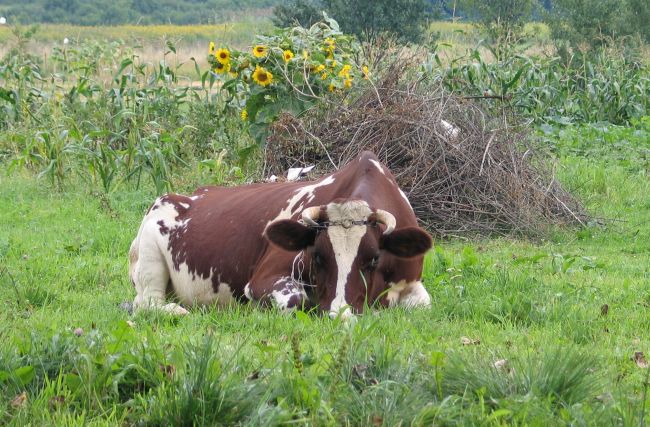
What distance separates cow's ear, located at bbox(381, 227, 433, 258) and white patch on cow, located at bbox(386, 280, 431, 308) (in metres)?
0.36

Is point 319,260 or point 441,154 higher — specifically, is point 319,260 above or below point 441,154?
above

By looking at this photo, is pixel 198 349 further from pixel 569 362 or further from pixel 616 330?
pixel 616 330

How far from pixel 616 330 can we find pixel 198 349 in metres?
2.98

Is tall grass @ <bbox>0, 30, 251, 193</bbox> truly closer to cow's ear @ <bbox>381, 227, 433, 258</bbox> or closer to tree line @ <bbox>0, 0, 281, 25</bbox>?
cow's ear @ <bbox>381, 227, 433, 258</bbox>

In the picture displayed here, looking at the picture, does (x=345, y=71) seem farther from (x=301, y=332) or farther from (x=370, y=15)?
(x=370, y=15)

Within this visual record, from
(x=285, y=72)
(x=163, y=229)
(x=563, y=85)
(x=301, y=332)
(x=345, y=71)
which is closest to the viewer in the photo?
(x=301, y=332)

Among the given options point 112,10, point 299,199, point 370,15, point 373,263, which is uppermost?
point 299,199

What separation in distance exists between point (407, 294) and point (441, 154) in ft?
15.3

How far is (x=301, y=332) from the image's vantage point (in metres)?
6.12

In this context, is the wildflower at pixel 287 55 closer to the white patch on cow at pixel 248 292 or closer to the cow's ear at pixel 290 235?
the white patch on cow at pixel 248 292

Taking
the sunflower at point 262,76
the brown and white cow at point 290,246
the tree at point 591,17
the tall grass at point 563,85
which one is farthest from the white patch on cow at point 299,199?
the tree at point 591,17

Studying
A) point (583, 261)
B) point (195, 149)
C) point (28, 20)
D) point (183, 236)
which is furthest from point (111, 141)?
point (28, 20)

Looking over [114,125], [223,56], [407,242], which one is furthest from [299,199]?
[114,125]

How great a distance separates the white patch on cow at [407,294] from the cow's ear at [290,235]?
0.72 metres
